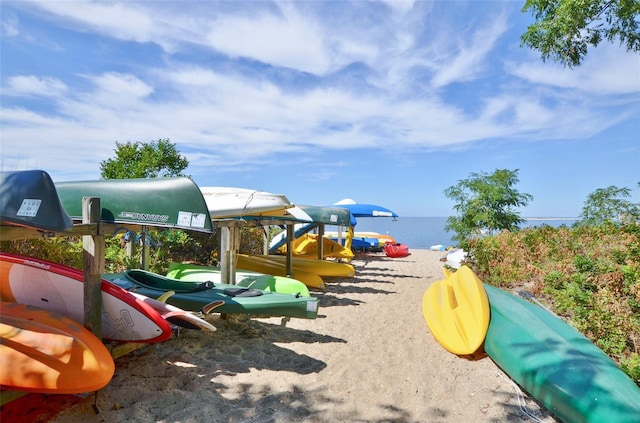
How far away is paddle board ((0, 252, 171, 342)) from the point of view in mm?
3777

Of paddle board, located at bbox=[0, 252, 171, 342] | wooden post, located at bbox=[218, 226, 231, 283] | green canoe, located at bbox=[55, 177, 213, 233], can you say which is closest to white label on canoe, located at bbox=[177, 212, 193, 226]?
green canoe, located at bbox=[55, 177, 213, 233]

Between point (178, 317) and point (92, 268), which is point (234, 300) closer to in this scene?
point (178, 317)

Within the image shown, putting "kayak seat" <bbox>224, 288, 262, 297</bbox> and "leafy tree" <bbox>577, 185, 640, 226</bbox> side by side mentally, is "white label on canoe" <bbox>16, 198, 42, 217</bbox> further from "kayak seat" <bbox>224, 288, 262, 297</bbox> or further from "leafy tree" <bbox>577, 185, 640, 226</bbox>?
"leafy tree" <bbox>577, 185, 640, 226</bbox>

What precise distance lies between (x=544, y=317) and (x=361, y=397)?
7.42ft

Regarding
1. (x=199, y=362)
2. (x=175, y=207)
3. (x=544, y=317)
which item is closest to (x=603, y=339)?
(x=544, y=317)

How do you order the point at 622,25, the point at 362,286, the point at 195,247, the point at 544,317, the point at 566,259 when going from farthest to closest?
1. the point at 195,247
2. the point at 362,286
3. the point at 622,25
4. the point at 566,259
5. the point at 544,317

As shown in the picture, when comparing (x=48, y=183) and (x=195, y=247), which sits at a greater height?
(x=48, y=183)

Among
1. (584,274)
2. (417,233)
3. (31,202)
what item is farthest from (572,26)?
(417,233)

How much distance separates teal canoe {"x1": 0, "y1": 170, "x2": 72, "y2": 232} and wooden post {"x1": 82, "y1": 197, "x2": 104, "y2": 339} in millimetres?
649

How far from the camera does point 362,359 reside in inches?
185

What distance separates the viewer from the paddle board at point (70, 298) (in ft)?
12.4

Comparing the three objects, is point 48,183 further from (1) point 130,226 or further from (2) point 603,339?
(2) point 603,339

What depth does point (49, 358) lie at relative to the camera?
287cm

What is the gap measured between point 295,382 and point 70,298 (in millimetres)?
2246
